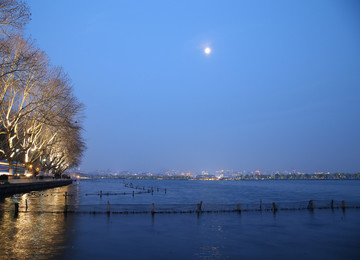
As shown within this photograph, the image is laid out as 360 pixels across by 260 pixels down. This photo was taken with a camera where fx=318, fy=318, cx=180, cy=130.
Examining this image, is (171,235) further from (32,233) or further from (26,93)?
(26,93)

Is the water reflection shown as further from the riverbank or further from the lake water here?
the riverbank

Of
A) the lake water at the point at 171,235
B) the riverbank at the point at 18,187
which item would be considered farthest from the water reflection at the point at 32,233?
the riverbank at the point at 18,187

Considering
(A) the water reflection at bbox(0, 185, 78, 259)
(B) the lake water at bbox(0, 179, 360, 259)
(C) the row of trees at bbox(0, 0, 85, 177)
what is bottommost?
(B) the lake water at bbox(0, 179, 360, 259)

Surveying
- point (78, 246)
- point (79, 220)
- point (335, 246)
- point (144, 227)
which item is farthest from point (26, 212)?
point (335, 246)

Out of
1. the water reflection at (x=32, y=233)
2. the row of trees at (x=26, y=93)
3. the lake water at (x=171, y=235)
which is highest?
the row of trees at (x=26, y=93)

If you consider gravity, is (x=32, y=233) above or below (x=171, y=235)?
above

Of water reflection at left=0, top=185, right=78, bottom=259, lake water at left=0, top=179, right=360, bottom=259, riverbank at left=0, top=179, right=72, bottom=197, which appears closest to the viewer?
water reflection at left=0, top=185, right=78, bottom=259

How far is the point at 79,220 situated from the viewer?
2508 cm

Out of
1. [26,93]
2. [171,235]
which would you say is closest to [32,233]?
[171,235]

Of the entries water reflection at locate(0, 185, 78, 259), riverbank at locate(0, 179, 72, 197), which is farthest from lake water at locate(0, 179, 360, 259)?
riverbank at locate(0, 179, 72, 197)

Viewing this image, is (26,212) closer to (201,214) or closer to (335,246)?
(201,214)

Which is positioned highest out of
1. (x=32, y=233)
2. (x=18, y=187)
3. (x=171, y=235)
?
(x=18, y=187)

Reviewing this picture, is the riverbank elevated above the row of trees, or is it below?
below

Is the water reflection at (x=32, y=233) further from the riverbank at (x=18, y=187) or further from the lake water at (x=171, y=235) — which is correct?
the riverbank at (x=18, y=187)
